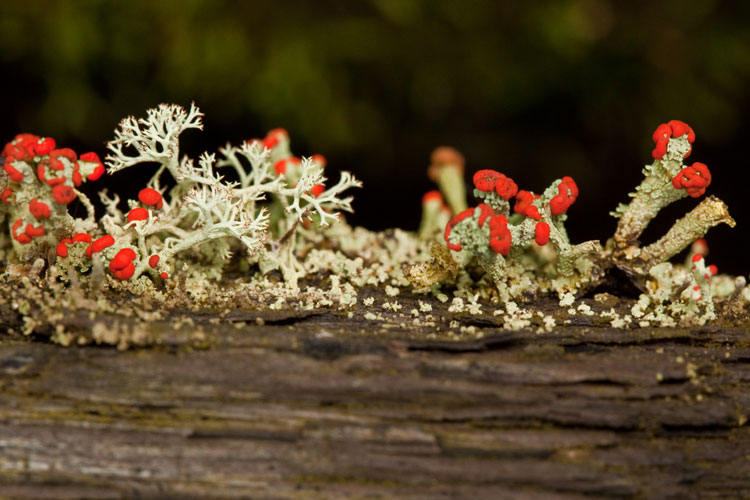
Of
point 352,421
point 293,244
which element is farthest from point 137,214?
point 352,421

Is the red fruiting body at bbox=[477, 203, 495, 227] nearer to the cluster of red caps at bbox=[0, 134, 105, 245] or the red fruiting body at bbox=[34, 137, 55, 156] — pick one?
the cluster of red caps at bbox=[0, 134, 105, 245]

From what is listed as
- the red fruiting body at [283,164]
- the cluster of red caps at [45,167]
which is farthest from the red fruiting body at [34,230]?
the red fruiting body at [283,164]

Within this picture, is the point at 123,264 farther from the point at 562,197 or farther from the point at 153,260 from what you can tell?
the point at 562,197

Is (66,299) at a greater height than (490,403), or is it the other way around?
(66,299)

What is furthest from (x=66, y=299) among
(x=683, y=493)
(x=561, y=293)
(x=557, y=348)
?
(x=683, y=493)

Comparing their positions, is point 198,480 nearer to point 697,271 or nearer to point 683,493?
point 683,493

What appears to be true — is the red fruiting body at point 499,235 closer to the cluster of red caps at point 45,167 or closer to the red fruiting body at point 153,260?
the red fruiting body at point 153,260

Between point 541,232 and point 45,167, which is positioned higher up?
point 45,167
